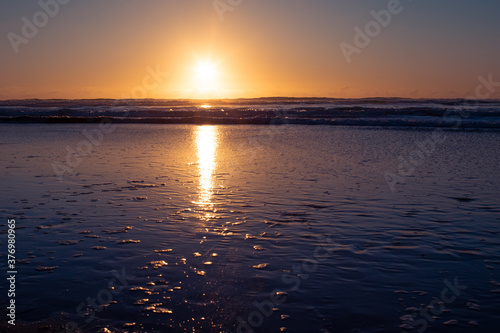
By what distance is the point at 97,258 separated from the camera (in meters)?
6.46

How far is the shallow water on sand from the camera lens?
4.87 m

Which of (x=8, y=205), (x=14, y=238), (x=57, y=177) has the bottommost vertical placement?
(x=14, y=238)

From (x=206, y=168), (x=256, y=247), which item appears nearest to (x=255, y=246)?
(x=256, y=247)

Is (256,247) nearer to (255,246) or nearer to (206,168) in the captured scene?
(255,246)

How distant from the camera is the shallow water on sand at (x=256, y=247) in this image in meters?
4.87

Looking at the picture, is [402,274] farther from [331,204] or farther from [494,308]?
[331,204]

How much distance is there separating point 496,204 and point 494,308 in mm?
5499

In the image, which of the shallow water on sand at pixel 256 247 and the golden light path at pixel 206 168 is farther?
the golden light path at pixel 206 168

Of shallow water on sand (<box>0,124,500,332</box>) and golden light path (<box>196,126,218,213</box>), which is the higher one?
golden light path (<box>196,126,218,213</box>)

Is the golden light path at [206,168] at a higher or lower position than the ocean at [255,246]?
higher

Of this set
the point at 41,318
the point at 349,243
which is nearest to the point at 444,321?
the point at 349,243

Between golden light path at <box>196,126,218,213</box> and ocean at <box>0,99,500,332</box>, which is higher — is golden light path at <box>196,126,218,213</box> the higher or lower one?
the higher one

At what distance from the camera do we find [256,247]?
6910mm

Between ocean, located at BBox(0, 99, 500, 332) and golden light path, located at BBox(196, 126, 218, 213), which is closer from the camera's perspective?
ocean, located at BBox(0, 99, 500, 332)
